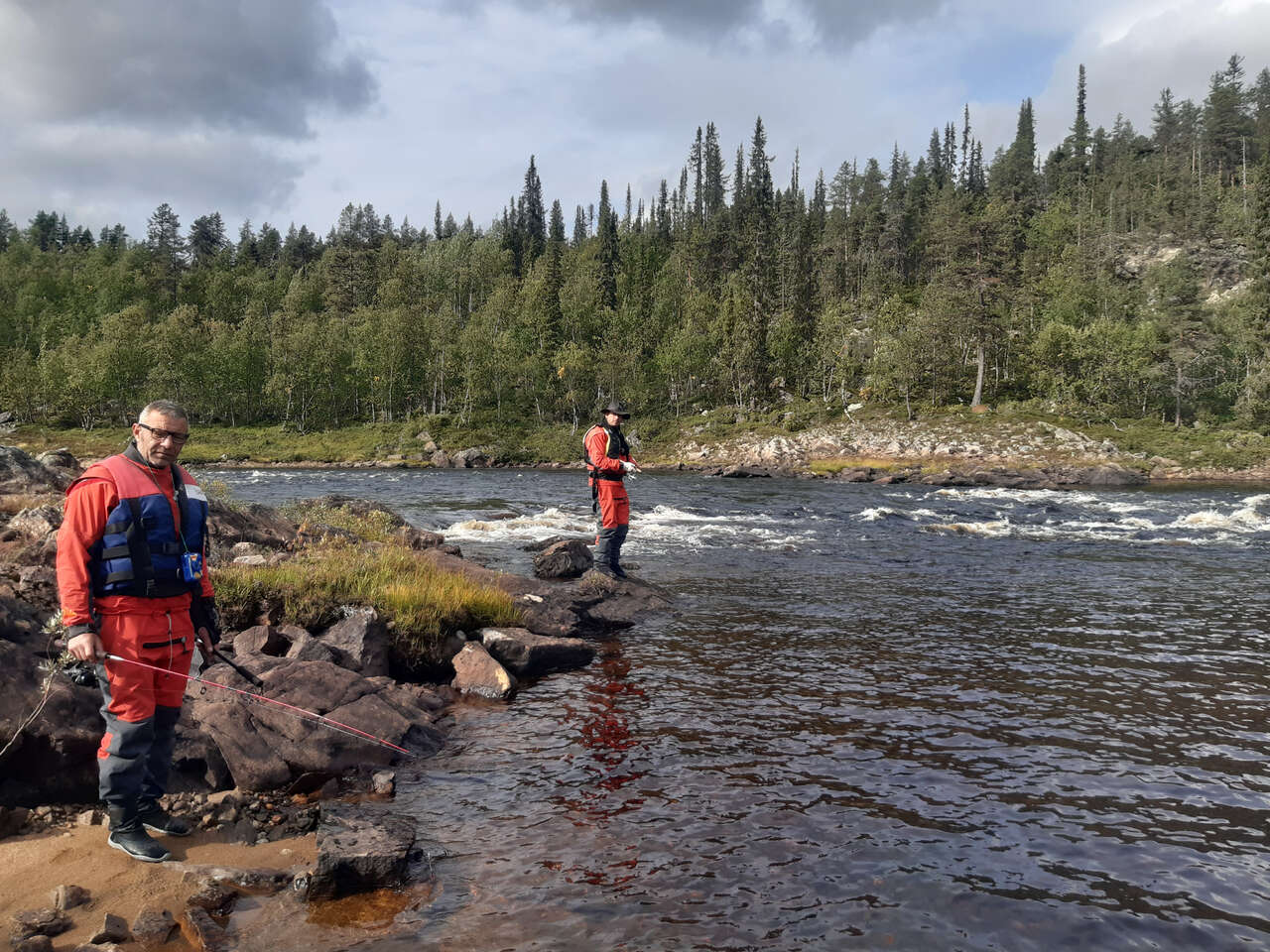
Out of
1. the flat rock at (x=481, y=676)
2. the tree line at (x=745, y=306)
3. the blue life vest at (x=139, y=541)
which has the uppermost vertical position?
the tree line at (x=745, y=306)

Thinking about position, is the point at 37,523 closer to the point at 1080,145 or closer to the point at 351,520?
the point at 351,520

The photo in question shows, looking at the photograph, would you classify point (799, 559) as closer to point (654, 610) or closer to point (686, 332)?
point (654, 610)

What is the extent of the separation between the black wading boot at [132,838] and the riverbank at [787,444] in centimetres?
5632

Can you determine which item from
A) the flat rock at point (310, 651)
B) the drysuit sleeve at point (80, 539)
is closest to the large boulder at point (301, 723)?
the flat rock at point (310, 651)

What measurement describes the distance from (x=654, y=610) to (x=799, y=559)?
761 cm

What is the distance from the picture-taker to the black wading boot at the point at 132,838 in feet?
18.8

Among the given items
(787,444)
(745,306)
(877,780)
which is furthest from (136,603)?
(745,306)

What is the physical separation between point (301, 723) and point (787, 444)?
67.4 m

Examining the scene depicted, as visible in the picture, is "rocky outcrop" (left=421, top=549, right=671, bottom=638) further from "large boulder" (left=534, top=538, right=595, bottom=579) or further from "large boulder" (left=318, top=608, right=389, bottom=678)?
"large boulder" (left=318, top=608, right=389, bottom=678)

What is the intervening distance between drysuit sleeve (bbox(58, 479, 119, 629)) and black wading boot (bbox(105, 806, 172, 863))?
58.8 inches

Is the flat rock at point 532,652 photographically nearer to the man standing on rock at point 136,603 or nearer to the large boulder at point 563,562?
the man standing on rock at point 136,603

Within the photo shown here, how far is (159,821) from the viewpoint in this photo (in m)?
6.14

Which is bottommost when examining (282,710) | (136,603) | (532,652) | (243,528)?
(532,652)

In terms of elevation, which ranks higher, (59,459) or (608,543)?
(59,459)
